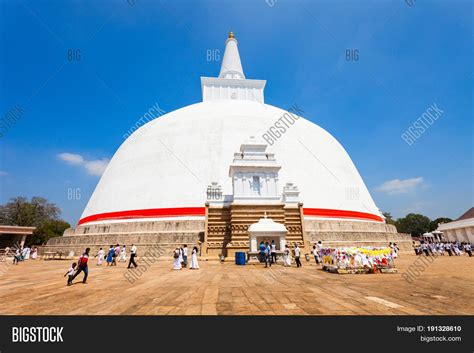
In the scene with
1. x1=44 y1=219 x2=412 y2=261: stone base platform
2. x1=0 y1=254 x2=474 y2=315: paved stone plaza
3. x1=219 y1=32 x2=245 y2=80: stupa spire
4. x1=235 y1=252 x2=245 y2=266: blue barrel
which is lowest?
x1=0 y1=254 x2=474 y2=315: paved stone plaza

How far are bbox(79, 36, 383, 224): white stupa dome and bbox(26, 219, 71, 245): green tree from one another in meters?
23.1

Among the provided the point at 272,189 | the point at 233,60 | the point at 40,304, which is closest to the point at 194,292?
the point at 40,304

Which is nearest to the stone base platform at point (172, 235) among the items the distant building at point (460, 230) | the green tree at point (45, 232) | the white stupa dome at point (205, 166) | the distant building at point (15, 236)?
the white stupa dome at point (205, 166)

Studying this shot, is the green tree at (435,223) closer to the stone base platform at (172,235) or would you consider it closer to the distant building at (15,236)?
the stone base platform at (172,235)

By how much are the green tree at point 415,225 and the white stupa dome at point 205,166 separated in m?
51.1

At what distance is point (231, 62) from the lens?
3931cm

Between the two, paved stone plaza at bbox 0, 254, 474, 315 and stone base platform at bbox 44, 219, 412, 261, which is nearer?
paved stone plaza at bbox 0, 254, 474, 315

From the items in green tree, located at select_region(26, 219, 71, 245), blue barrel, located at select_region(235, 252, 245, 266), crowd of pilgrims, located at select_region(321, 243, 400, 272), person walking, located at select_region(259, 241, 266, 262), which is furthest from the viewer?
green tree, located at select_region(26, 219, 71, 245)

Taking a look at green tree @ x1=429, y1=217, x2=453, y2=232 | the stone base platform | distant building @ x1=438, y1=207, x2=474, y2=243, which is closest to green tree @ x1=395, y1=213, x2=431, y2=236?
green tree @ x1=429, y1=217, x2=453, y2=232

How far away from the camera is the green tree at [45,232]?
132 ft

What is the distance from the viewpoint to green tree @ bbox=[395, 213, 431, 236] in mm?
65125

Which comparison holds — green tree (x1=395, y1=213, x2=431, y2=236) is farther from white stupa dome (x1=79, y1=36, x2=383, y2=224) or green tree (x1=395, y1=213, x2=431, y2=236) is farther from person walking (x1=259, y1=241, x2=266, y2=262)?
person walking (x1=259, y1=241, x2=266, y2=262)

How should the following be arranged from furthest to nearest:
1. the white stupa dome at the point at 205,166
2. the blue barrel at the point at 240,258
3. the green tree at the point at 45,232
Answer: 1. the green tree at the point at 45,232
2. the white stupa dome at the point at 205,166
3. the blue barrel at the point at 240,258
